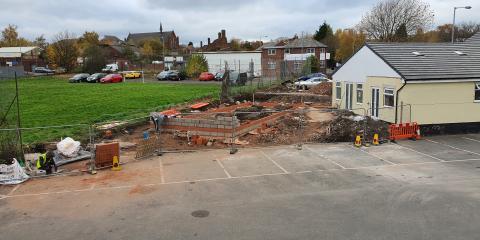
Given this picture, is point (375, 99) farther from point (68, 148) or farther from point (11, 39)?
point (11, 39)

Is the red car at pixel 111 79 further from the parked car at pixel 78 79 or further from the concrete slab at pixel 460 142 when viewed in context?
the concrete slab at pixel 460 142

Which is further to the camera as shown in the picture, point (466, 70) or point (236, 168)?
point (466, 70)

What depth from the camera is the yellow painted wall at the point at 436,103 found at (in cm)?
1962

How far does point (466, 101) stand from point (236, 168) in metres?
13.0

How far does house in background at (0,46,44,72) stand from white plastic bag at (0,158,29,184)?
2957 inches

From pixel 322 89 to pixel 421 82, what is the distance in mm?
18848

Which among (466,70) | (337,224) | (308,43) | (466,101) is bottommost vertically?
(337,224)

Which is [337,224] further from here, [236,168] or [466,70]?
[466,70]

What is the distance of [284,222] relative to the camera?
31.0 feet

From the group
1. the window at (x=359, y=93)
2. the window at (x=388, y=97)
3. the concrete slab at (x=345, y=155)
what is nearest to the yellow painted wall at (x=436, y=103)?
the window at (x=388, y=97)

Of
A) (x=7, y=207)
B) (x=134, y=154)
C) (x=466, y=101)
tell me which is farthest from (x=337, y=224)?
(x=466, y=101)

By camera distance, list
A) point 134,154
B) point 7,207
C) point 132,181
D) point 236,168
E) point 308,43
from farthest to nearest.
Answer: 1. point 308,43
2. point 134,154
3. point 236,168
4. point 132,181
5. point 7,207

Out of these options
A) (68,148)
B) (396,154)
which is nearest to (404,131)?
(396,154)

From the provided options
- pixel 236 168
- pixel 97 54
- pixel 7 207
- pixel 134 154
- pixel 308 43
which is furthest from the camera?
pixel 308 43
